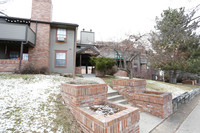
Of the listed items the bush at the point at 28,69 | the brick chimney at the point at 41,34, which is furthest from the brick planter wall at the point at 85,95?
the brick chimney at the point at 41,34

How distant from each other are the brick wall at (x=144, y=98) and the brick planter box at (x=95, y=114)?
163 cm

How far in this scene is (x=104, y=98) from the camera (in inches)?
125

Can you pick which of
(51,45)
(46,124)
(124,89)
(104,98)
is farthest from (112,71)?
(46,124)

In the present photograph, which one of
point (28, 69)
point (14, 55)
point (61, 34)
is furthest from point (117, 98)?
point (14, 55)

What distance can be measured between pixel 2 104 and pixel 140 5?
7644 millimetres

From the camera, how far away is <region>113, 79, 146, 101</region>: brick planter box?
4349 millimetres

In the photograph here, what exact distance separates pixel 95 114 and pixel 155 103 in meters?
2.60

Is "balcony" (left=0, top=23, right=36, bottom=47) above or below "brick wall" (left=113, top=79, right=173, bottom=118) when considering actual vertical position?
above

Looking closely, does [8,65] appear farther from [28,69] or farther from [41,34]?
[41,34]

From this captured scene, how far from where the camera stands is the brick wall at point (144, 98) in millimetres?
3545

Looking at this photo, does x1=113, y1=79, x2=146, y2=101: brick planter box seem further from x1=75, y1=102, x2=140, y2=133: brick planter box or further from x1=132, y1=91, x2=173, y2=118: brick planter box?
x1=75, y1=102, x2=140, y2=133: brick planter box

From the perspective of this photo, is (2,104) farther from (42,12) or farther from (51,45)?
(42,12)

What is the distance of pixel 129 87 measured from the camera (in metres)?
4.45

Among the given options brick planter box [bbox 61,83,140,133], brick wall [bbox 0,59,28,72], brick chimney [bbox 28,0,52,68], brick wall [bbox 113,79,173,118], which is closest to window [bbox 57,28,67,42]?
brick chimney [bbox 28,0,52,68]
